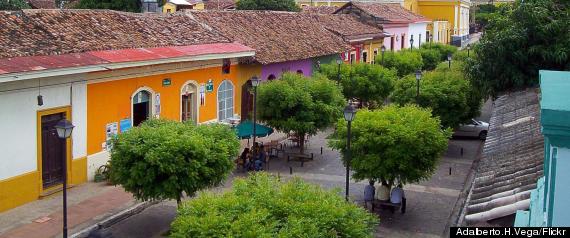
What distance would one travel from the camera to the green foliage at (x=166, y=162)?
1252 centimetres

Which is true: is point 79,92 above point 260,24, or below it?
below

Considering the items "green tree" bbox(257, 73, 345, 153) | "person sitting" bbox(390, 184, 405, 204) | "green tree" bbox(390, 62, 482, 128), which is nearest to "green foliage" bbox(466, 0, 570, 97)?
"green tree" bbox(390, 62, 482, 128)

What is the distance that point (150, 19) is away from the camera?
72.9 ft

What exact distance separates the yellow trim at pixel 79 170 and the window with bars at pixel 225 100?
282 inches

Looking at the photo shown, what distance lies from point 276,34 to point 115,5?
11608mm

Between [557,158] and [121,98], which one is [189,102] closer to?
[121,98]

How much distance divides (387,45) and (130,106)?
27.3m

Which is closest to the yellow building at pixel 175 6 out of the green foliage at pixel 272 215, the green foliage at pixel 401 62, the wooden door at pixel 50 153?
the green foliage at pixel 401 62

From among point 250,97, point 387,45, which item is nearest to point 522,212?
point 250,97

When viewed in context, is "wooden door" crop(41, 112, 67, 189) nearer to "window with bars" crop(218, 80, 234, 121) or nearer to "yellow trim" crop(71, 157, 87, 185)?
"yellow trim" crop(71, 157, 87, 185)

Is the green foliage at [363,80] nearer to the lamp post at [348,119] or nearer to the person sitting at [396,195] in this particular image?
the person sitting at [396,195]

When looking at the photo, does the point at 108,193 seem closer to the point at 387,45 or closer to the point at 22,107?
the point at 22,107

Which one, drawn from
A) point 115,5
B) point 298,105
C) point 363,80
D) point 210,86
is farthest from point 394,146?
point 115,5

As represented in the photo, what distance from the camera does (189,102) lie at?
2188 cm
